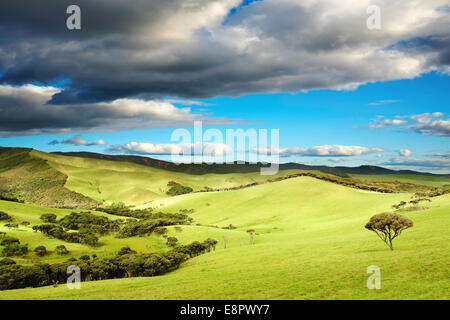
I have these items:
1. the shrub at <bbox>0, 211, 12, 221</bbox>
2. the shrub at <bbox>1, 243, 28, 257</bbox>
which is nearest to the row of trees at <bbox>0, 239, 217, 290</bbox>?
the shrub at <bbox>1, 243, 28, 257</bbox>

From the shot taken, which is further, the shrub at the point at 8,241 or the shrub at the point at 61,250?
the shrub at the point at 61,250

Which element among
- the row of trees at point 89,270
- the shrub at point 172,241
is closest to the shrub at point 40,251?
the row of trees at point 89,270

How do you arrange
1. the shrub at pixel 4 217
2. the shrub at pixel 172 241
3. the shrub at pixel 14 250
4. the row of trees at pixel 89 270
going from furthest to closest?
the shrub at pixel 4 217
the shrub at pixel 172 241
the shrub at pixel 14 250
the row of trees at pixel 89 270

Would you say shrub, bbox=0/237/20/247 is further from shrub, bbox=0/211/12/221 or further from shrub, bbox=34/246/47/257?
shrub, bbox=0/211/12/221

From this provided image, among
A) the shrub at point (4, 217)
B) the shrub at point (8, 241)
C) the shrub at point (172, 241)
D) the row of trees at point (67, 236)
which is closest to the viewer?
the shrub at point (8, 241)

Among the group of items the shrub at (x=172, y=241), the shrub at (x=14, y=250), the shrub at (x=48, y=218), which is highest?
the shrub at (x=14, y=250)

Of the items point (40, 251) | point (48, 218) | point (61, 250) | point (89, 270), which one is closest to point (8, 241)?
point (40, 251)

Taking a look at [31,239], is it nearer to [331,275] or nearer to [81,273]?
[81,273]

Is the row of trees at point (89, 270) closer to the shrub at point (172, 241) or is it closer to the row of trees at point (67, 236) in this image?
the shrub at point (172, 241)

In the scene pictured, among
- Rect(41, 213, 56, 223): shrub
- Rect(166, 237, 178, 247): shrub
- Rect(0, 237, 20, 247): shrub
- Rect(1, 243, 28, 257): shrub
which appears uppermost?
Rect(0, 237, 20, 247): shrub

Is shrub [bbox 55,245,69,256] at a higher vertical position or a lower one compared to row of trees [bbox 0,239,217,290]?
lower

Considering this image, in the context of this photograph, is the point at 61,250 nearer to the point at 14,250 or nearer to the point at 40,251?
the point at 40,251

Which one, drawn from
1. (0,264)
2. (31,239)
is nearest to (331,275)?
(0,264)

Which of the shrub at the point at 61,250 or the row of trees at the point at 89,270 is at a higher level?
the row of trees at the point at 89,270
